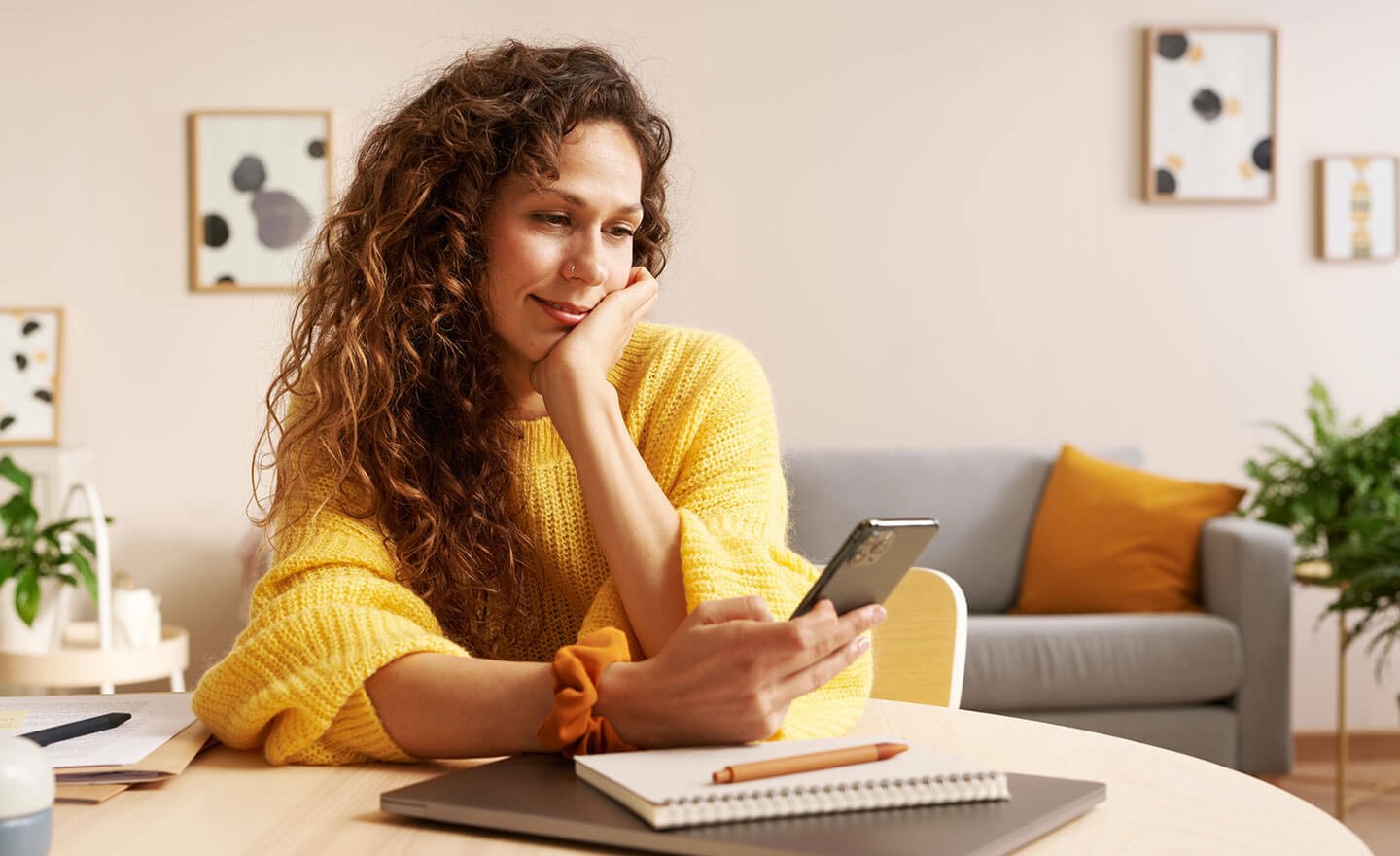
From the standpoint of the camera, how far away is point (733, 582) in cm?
108

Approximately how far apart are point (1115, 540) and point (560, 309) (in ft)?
8.98

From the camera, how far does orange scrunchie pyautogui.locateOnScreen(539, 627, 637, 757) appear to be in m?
0.89

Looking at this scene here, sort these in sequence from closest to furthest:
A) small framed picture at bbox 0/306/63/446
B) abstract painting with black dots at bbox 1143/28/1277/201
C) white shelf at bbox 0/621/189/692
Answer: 1. white shelf at bbox 0/621/189/692
2. small framed picture at bbox 0/306/63/446
3. abstract painting with black dots at bbox 1143/28/1277/201

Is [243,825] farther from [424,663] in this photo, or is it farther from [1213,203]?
[1213,203]

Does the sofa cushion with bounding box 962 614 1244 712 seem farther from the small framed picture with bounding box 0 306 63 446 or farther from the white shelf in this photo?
the small framed picture with bounding box 0 306 63 446

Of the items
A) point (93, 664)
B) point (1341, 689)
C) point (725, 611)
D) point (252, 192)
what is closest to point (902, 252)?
point (1341, 689)

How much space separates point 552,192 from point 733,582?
44cm

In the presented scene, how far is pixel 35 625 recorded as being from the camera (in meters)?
3.52

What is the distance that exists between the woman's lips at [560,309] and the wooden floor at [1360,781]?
8.53 feet

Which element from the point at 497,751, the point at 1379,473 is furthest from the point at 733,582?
the point at 1379,473

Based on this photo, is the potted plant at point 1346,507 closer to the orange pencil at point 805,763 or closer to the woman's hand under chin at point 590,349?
the woman's hand under chin at point 590,349

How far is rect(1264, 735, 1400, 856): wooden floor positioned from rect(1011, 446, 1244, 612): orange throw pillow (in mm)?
630

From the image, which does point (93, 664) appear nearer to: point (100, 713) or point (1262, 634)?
point (100, 713)

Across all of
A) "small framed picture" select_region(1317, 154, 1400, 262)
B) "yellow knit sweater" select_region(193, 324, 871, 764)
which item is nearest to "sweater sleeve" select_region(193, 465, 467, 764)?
"yellow knit sweater" select_region(193, 324, 871, 764)
